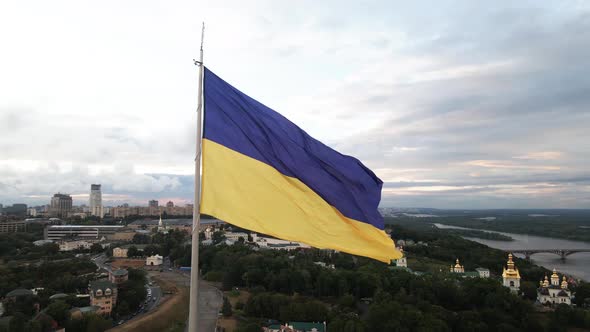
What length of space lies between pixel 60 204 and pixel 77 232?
33.9 m

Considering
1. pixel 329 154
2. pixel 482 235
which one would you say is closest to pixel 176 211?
pixel 482 235

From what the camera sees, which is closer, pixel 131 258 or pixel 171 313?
pixel 171 313

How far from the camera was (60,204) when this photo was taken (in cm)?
7362

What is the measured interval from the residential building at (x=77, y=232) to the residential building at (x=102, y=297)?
28.3 m

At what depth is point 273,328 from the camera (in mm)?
14148

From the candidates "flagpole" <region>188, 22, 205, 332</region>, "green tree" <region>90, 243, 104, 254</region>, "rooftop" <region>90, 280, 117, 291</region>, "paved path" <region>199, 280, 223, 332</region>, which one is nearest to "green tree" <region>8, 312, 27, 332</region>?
"rooftop" <region>90, 280, 117, 291</region>

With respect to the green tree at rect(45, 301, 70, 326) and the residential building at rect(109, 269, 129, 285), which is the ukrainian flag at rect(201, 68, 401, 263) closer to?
the green tree at rect(45, 301, 70, 326)

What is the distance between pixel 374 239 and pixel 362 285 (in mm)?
17155

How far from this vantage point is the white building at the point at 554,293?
766 inches

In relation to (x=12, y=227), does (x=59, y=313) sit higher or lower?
lower

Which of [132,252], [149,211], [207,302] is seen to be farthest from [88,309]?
[149,211]

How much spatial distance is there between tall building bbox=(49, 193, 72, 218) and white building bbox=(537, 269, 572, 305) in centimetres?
7015

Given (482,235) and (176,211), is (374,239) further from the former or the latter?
(176,211)

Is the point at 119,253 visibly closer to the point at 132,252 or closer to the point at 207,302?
the point at 132,252
